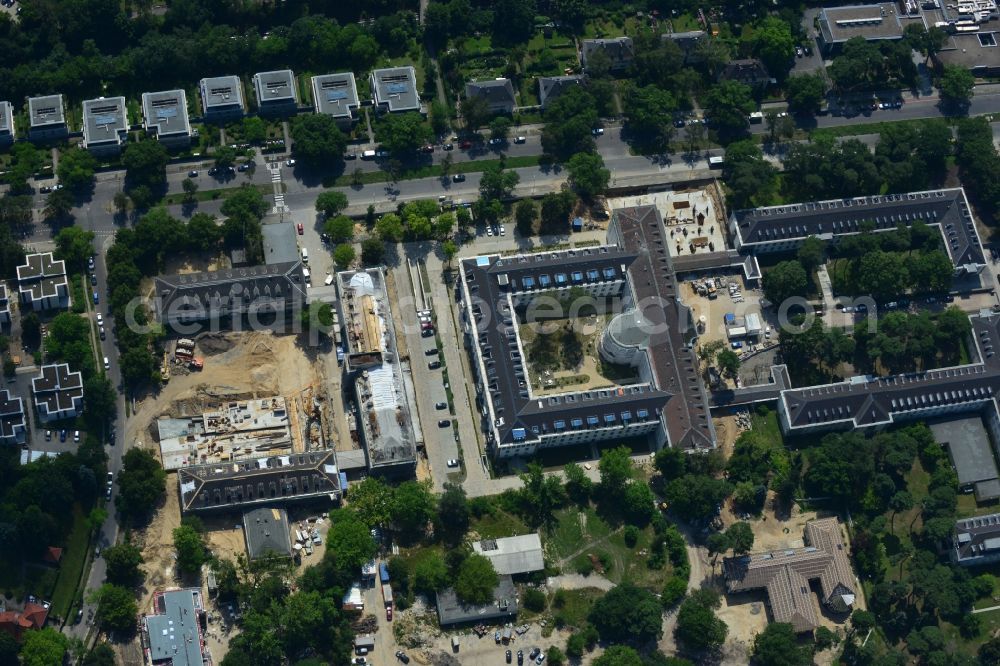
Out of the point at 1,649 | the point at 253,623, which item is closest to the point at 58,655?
the point at 1,649

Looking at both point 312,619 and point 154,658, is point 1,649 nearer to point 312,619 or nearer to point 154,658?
point 154,658

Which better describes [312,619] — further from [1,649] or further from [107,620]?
[1,649]

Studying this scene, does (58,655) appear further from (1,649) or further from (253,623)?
(253,623)

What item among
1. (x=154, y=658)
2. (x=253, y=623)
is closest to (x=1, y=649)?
(x=154, y=658)

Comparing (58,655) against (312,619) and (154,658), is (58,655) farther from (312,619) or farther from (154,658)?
(312,619)

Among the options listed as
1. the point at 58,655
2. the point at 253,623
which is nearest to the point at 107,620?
the point at 58,655

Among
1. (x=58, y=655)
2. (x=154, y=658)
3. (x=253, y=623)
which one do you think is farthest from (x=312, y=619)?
(x=58, y=655)
